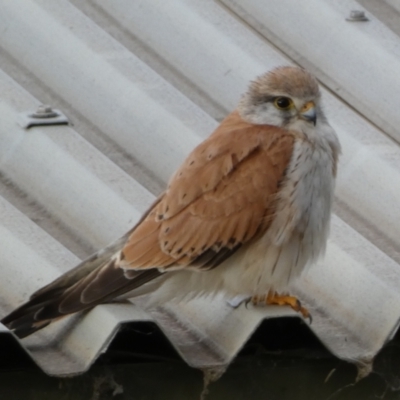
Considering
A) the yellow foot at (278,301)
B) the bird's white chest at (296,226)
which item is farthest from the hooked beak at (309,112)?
the yellow foot at (278,301)

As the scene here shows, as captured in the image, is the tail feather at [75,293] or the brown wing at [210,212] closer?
the tail feather at [75,293]

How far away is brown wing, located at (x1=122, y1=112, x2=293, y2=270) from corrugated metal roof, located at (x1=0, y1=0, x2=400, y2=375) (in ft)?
0.53

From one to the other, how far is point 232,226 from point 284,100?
1.99ft

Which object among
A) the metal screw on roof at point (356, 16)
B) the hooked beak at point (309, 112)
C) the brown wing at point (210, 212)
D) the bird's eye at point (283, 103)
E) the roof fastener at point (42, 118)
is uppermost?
the metal screw on roof at point (356, 16)

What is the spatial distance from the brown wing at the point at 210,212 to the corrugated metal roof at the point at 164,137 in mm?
160

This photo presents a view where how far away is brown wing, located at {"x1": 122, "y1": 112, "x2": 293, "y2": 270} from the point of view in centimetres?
338

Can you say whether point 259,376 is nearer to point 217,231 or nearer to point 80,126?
point 217,231

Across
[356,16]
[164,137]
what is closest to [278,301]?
[164,137]

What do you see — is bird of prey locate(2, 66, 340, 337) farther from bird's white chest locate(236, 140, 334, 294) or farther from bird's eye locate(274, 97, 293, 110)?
bird's eye locate(274, 97, 293, 110)

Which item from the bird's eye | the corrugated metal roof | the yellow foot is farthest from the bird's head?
the yellow foot

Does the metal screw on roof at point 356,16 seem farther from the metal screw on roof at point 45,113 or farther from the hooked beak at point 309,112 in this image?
the metal screw on roof at point 45,113

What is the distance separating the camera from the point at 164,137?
3.93 metres

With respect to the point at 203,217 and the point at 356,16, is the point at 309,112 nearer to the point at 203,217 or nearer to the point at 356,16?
the point at 203,217

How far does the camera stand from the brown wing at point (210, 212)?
3381mm
